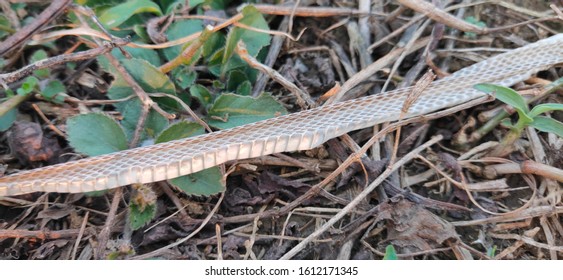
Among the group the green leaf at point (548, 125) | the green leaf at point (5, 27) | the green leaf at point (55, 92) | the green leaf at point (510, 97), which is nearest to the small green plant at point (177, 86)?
the green leaf at point (55, 92)

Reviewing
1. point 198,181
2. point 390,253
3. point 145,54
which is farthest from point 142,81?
point 390,253

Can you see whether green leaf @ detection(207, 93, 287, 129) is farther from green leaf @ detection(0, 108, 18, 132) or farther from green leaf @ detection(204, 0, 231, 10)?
green leaf @ detection(0, 108, 18, 132)

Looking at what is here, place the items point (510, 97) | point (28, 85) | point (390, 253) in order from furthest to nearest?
point (28, 85) → point (510, 97) → point (390, 253)

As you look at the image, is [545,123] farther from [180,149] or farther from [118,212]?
[118,212]

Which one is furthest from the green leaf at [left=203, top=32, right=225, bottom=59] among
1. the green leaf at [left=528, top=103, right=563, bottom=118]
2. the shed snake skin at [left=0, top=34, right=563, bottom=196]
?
the green leaf at [left=528, top=103, right=563, bottom=118]

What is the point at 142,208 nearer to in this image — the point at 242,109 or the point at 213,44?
the point at 242,109

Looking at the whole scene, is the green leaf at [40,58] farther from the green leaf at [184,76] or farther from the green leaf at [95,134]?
the green leaf at [184,76]

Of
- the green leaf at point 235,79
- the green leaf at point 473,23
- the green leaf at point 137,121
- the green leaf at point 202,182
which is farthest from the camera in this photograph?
the green leaf at point 473,23

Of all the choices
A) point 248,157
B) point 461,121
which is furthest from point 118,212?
point 461,121
